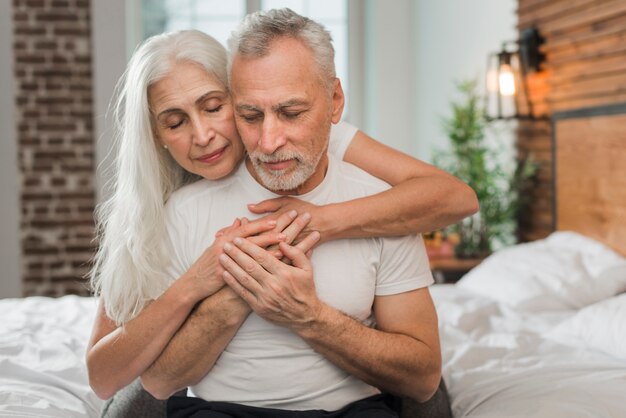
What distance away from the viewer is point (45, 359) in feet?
7.27

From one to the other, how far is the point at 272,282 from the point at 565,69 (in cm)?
252

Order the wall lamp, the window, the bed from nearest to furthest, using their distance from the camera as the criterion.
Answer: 1. the bed
2. the wall lamp
3. the window

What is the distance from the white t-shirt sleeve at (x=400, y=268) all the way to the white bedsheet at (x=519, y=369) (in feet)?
1.09

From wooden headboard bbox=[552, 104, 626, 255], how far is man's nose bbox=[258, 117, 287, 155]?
1.93 m

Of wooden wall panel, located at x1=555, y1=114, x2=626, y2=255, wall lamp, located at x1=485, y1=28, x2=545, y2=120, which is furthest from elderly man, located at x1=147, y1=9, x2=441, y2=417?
wall lamp, located at x1=485, y1=28, x2=545, y2=120

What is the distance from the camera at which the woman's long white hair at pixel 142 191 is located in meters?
1.61

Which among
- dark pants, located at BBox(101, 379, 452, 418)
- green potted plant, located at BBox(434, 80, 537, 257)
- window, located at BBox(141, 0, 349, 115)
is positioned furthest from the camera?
window, located at BBox(141, 0, 349, 115)

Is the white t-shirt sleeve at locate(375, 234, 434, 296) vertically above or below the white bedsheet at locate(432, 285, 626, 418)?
above

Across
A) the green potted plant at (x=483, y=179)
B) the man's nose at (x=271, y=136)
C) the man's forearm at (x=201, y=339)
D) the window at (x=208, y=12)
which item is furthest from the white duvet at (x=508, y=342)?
the window at (x=208, y=12)

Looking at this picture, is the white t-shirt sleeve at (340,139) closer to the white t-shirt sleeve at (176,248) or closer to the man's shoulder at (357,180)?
the man's shoulder at (357,180)

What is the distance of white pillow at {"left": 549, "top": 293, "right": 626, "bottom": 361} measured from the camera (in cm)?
217

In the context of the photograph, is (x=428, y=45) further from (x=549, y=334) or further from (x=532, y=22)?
(x=549, y=334)

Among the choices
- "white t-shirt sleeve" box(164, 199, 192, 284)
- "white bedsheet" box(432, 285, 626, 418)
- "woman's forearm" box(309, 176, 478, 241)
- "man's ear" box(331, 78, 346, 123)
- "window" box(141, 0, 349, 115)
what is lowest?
"white bedsheet" box(432, 285, 626, 418)

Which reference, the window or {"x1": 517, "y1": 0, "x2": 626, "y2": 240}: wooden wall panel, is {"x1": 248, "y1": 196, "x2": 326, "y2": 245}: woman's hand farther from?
the window
